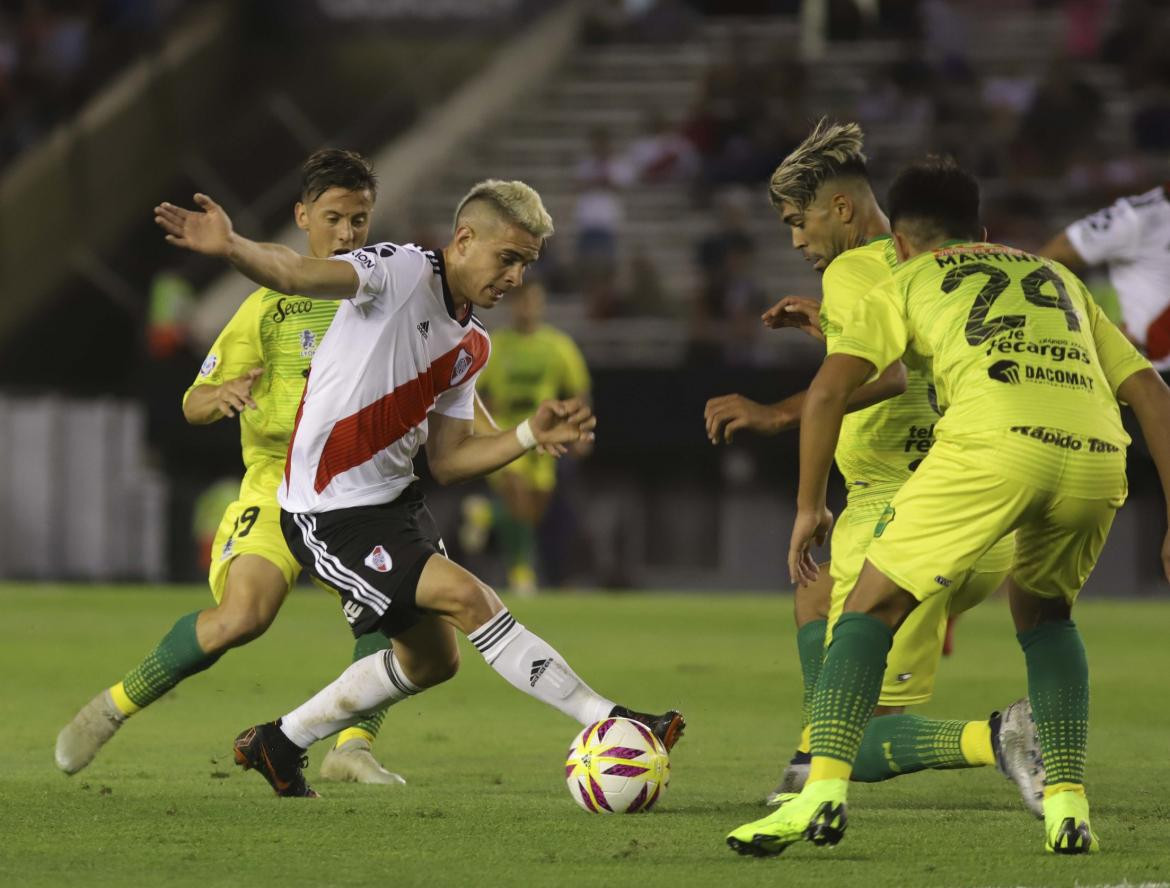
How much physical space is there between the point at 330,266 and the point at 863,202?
5.63 ft

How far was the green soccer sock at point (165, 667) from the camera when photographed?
6758 mm

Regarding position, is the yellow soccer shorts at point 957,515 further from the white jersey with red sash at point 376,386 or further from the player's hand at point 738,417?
the white jersey with red sash at point 376,386

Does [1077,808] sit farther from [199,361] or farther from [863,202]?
[199,361]

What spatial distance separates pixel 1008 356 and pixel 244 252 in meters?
1.98

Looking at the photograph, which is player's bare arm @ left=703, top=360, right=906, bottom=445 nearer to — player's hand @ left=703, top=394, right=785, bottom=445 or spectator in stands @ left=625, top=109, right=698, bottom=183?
player's hand @ left=703, top=394, right=785, bottom=445

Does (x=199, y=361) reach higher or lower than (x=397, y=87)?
lower

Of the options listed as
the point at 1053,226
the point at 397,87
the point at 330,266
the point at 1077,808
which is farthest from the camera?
the point at 397,87

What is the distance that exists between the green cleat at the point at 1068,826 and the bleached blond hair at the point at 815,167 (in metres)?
2.05

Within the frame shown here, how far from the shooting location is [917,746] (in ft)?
20.2

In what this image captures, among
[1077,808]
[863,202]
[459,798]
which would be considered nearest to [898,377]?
[863,202]

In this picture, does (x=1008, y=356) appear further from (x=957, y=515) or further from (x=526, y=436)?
(x=526, y=436)

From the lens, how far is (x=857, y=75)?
22766mm

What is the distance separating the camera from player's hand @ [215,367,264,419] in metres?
6.61

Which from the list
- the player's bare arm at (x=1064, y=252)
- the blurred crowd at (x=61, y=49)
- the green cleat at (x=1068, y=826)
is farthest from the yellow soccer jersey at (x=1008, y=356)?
the blurred crowd at (x=61, y=49)
